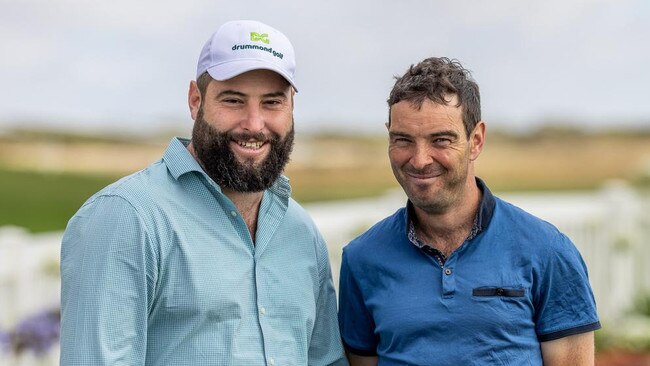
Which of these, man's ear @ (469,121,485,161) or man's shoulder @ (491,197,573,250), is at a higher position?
man's ear @ (469,121,485,161)

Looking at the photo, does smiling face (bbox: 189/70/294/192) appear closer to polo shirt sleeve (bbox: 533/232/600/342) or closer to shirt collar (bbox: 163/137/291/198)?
shirt collar (bbox: 163/137/291/198)

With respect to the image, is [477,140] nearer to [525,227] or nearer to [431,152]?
[431,152]

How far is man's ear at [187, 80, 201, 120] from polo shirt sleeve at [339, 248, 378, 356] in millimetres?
756

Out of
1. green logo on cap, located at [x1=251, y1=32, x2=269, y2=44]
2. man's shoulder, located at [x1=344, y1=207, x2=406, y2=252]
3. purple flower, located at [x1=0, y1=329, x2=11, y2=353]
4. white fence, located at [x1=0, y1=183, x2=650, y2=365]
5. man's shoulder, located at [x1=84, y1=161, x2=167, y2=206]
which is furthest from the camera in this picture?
white fence, located at [x1=0, y1=183, x2=650, y2=365]

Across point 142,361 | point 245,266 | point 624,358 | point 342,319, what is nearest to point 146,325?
point 142,361

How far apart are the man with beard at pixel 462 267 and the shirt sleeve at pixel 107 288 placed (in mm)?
874

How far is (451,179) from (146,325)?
1.09 m

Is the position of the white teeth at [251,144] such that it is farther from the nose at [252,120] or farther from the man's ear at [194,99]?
the man's ear at [194,99]

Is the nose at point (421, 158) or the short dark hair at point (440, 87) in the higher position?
the short dark hair at point (440, 87)

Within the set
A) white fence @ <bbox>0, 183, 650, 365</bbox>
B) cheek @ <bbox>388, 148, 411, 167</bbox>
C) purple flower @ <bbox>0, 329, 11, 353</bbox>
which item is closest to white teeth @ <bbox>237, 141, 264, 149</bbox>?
cheek @ <bbox>388, 148, 411, 167</bbox>

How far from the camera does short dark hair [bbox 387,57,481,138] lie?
10.5 ft

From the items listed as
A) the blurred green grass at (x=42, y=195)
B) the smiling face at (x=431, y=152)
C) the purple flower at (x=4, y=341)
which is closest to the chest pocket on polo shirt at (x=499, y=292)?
the smiling face at (x=431, y=152)

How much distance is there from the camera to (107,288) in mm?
2840

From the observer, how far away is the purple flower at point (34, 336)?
579cm
